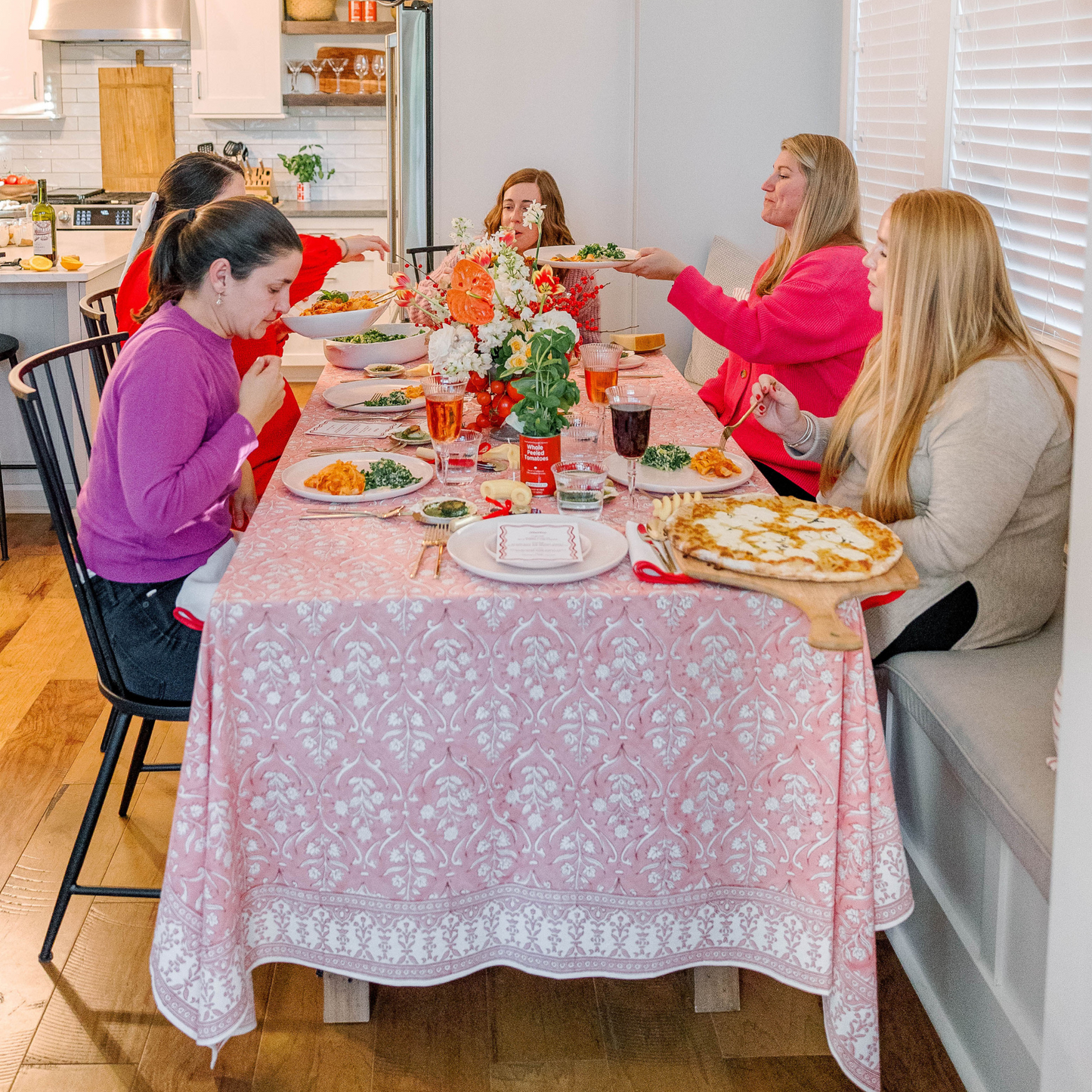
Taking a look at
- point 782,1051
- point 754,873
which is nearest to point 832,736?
point 754,873

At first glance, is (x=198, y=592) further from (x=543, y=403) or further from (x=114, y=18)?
(x=114, y=18)

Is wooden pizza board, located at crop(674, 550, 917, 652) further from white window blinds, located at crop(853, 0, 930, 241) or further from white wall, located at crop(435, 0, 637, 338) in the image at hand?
white wall, located at crop(435, 0, 637, 338)

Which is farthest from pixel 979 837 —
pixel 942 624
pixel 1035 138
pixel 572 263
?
pixel 572 263

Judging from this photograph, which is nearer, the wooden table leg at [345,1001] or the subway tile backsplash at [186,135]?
the wooden table leg at [345,1001]

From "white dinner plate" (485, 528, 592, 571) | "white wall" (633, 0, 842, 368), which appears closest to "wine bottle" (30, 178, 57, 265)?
"white wall" (633, 0, 842, 368)

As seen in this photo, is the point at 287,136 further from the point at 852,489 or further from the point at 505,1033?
the point at 505,1033

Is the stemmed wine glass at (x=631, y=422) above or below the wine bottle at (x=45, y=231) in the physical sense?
below

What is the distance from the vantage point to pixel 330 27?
594cm

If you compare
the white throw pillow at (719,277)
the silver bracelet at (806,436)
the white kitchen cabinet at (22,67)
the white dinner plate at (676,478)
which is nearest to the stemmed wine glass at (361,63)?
the white kitchen cabinet at (22,67)

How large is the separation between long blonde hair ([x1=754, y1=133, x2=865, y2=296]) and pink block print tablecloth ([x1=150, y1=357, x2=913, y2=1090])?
1537 millimetres

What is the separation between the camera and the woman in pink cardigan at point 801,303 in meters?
2.64

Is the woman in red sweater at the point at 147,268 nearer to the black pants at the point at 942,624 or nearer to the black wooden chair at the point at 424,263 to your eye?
the black wooden chair at the point at 424,263

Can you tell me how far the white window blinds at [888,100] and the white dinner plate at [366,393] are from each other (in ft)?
4.79

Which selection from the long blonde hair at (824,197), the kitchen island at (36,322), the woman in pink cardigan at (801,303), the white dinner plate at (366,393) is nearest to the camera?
the white dinner plate at (366,393)
